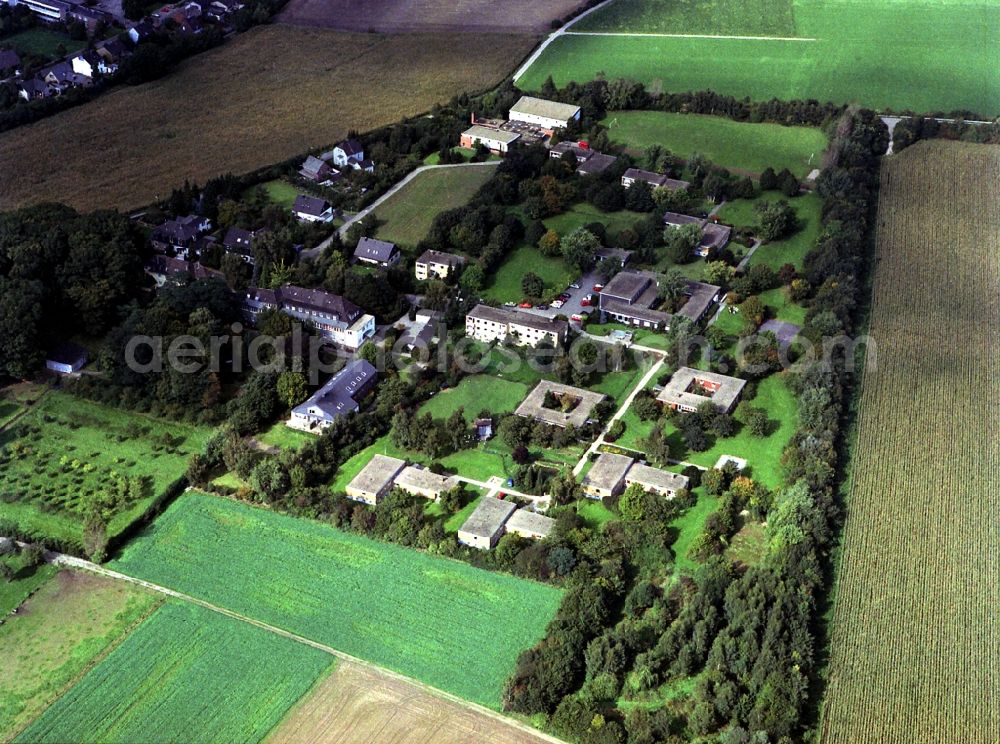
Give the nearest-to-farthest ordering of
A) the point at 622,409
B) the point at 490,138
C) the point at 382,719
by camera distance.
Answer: the point at 382,719 < the point at 622,409 < the point at 490,138

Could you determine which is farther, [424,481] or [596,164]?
[596,164]

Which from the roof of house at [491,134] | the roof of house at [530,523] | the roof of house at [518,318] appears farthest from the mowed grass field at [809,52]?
the roof of house at [530,523]

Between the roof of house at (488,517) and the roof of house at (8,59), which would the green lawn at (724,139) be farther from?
the roof of house at (8,59)

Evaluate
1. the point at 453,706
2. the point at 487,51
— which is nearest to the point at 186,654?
the point at 453,706

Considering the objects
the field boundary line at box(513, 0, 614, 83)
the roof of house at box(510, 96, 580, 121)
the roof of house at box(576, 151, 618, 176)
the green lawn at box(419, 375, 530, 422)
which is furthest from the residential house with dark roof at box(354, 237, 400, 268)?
the field boundary line at box(513, 0, 614, 83)

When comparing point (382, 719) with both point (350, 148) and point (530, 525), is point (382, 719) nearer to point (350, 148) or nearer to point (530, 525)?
point (530, 525)

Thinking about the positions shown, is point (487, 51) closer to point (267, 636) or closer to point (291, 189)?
point (291, 189)

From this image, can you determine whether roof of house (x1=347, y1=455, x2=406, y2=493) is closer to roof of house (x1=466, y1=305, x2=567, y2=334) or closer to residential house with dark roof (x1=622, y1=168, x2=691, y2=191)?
roof of house (x1=466, y1=305, x2=567, y2=334)

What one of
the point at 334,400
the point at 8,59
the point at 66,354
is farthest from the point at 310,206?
the point at 8,59
